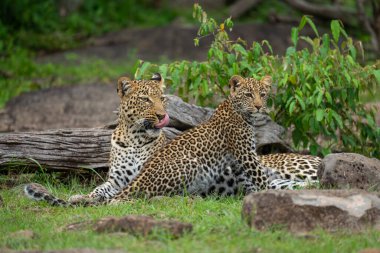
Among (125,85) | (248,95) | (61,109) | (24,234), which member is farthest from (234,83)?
(61,109)

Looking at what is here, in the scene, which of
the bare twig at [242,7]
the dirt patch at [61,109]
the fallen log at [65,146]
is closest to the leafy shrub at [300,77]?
the fallen log at [65,146]

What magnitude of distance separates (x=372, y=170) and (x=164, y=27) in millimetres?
16795

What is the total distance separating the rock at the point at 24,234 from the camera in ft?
27.1

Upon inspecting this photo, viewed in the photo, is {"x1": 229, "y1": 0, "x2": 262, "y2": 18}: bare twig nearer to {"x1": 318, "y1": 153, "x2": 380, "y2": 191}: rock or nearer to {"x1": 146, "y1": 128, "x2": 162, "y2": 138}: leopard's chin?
{"x1": 146, "y1": 128, "x2": 162, "y2": 138}: leopard's chin

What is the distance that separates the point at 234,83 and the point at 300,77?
1.45m

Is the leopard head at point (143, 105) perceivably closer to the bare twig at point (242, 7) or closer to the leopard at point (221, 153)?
the leopard at point (221, 153)

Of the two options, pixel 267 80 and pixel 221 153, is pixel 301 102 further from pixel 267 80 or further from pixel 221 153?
pixel 221 153

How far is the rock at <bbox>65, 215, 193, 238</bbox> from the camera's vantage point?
26.1 ft

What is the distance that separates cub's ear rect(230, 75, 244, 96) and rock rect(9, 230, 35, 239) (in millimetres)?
3818

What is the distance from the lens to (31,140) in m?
11.7

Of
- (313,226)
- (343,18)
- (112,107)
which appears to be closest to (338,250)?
(313,226)

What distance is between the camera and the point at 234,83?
11242mm

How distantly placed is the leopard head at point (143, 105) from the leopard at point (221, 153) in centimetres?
33

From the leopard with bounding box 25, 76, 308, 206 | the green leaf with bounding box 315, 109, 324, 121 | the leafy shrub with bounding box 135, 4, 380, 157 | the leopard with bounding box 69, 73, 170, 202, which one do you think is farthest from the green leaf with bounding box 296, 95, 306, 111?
the leopard with bounding box 69, 73, 170, 202
